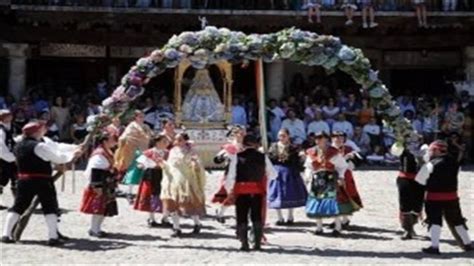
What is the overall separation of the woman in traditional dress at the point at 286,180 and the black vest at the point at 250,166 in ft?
5.57

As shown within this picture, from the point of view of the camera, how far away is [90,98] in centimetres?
2278

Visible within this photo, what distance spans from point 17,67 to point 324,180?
14.0 m

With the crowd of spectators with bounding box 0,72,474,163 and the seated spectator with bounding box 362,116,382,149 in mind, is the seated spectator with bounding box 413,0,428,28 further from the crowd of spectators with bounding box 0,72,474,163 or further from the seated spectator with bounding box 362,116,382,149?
the seated spectator with bounding box 362,116,382,149

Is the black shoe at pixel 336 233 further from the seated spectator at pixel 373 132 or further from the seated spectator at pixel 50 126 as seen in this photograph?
the seated spectator at pixel 373 132

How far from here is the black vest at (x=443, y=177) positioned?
11.0m

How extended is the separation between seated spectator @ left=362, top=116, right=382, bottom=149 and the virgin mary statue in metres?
3.59

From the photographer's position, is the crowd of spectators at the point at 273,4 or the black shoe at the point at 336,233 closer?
the black shoe at the point at 336,233

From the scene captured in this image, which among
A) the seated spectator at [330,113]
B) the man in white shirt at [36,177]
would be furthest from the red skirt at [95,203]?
the seated spectator at [330,113]

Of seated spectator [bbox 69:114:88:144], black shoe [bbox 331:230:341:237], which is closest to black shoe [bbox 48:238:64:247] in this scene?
black shoe [bbox 331:230:341:237]

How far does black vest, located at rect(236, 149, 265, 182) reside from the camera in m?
11.0

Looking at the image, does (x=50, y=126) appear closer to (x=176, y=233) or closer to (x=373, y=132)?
(x=373, y=132)

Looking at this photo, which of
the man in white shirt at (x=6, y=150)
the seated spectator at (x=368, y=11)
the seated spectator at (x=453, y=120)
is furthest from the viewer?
the seated spectator at (x=368, y=11)

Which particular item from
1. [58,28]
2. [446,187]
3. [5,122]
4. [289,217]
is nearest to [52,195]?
[5,122]

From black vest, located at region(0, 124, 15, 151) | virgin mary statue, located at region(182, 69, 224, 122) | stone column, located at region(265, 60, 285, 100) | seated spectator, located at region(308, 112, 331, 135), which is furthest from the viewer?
stone column, located at region(265, 60, 285, 100)
